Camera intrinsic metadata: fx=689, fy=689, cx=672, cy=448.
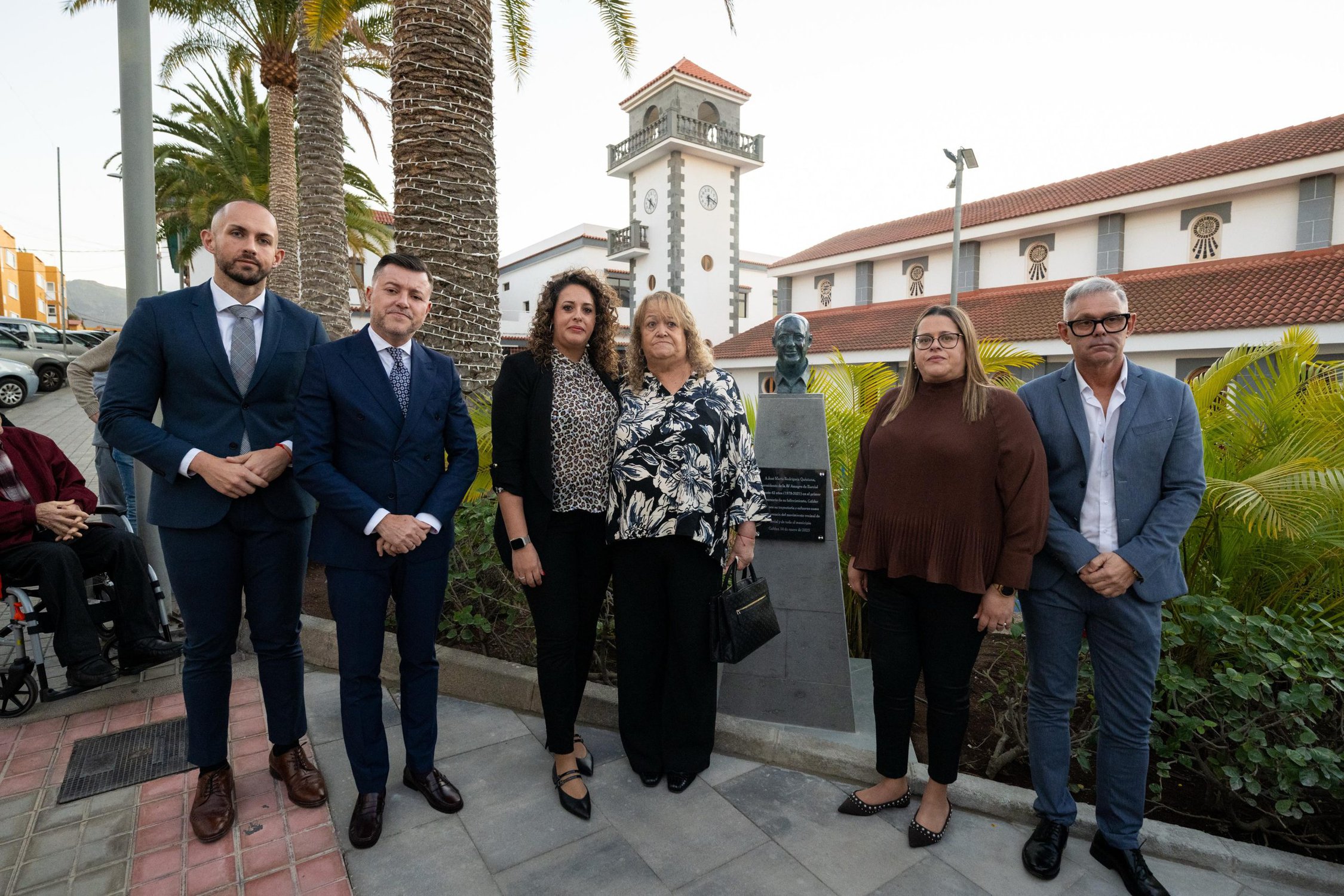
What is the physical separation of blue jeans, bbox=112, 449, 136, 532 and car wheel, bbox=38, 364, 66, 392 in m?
17.1

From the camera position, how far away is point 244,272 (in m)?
2.79

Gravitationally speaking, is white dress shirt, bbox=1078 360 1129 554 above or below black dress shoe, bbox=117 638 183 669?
above

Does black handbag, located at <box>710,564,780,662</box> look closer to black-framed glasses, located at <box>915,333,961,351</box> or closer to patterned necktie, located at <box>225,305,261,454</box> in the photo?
black-framed glasses, located at <box>915,333,961,351</box>

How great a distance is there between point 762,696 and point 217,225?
132 inches

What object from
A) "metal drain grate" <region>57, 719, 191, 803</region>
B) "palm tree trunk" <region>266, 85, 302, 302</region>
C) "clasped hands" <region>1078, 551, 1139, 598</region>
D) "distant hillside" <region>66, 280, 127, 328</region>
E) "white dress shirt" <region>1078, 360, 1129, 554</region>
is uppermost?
"distant hillside" <region>66, 280, 127, 328</region>

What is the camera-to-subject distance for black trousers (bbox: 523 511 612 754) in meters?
3.04

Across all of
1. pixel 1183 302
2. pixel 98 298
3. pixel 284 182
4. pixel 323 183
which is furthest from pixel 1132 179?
pixel 98 298

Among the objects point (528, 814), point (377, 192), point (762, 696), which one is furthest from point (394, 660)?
point (377, 192)

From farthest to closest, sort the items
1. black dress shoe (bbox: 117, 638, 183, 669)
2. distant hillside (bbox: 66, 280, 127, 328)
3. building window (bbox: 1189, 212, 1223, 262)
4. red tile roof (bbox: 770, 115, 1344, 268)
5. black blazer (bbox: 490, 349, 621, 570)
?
1. distant hillside (bbox: 66, 280, 127, 328)
2. building window (bbox: 1189, 212, 1223, 262)
3. red tile roof (bbox: 770, 115, 1344, 268)
4. black dress shoe (bbox: 117, 638, 183, 669)
5. black blazer (bbox: 490, 349, 621, 570)

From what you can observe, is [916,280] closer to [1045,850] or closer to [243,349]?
[1045,850]

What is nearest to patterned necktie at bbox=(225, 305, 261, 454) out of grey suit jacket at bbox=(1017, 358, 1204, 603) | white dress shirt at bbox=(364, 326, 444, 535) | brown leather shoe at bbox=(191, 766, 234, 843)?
white dress shirt at bbox=(364, 326, 444, 535)

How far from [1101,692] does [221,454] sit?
11.8 feet

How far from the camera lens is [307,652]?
4.50m

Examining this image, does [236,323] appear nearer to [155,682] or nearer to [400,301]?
[400,301]
